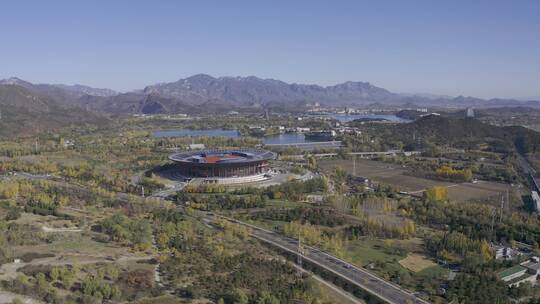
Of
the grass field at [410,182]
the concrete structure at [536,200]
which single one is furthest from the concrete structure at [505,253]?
the grass field at [410,182]

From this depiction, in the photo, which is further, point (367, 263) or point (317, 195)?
point (317, 195)

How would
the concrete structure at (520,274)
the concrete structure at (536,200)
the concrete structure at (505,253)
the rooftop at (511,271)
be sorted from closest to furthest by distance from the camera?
the concrete structure at (520,274) → the rooftop at (511,271) → the concrete structure at (505,253) → the concrete structure at (536,200)

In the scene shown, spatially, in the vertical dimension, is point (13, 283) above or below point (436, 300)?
above

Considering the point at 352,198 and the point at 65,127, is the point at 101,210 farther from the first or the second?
the point at 65,127

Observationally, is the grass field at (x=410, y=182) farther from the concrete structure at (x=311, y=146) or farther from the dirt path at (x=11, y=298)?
the dirt path at (x=11, y=298)

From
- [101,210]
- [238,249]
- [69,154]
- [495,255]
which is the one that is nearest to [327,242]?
[238,249]
